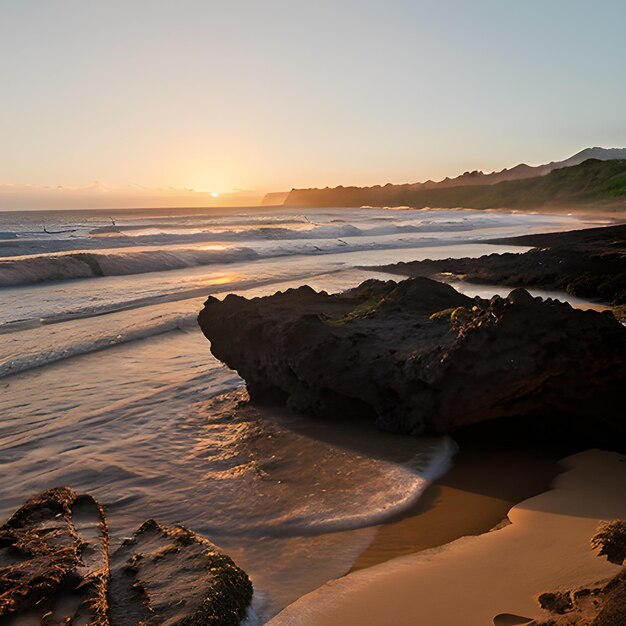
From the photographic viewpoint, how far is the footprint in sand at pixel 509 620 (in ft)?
7.57

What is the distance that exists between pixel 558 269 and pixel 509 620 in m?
11.5

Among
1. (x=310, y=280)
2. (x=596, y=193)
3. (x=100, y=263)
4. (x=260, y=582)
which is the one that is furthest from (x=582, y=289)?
(x=596, y=193)

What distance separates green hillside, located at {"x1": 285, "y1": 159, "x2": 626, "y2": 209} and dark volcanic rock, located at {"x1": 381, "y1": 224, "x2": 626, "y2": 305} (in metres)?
42.7

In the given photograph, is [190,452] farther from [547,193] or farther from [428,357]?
[547,193]

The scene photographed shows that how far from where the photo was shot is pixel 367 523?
3.51 meters

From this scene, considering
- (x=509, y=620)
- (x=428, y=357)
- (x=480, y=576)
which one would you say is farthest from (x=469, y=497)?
(x=509, y=620)

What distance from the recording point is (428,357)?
14.9 ft

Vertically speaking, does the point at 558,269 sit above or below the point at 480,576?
above

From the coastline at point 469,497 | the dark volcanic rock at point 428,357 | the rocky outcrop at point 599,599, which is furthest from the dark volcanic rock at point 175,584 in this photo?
the dark volcanic rock at point 428,357

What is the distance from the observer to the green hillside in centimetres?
6125

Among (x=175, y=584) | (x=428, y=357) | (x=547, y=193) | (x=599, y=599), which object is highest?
(x=547, y=193)

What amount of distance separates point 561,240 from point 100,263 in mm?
15482

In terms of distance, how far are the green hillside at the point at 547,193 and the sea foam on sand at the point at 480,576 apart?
5516cm

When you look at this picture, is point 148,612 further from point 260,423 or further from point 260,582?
point 260,423
